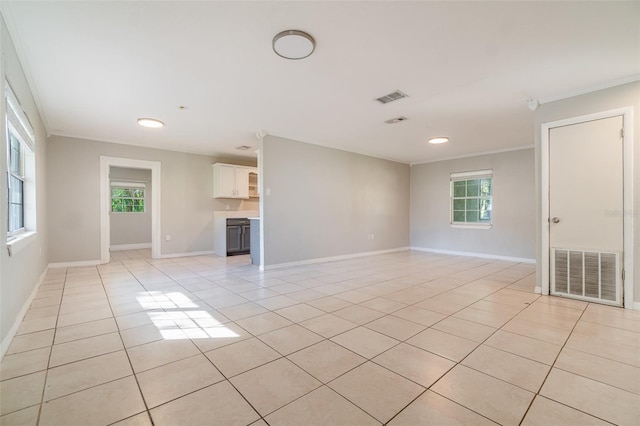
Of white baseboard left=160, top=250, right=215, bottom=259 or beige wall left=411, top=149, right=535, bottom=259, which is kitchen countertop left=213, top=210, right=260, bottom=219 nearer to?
white baseboard left=160, top=250, right=215, bottom=259

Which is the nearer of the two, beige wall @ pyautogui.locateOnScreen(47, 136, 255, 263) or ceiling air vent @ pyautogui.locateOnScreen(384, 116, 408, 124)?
ceiling air vent @ pyautogui.locateOnScreen(384, 116, 408, 124)

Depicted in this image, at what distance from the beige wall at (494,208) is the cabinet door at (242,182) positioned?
454 centimetres

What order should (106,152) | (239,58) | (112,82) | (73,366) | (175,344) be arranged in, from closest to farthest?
1. (73,366)
2. (175,344)
3. (239,58)
4. (112,82)
5. (106,152)

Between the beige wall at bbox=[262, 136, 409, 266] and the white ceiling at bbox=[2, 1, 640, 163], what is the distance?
106cm

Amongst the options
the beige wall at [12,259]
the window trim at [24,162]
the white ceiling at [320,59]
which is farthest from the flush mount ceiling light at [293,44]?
the window trim at [24,162]

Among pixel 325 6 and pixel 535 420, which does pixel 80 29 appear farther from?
pixel 535 420

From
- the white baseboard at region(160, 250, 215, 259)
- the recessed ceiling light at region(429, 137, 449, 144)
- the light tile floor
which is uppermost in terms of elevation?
the recessed ceiling light at region(429, 137, 449, 144)

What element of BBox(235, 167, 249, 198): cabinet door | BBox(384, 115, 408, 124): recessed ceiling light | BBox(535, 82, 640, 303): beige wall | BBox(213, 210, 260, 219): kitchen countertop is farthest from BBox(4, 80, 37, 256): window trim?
BBox(535, 82, 640, 303): beige wall

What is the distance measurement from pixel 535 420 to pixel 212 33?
323 cm

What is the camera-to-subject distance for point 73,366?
1861 mm

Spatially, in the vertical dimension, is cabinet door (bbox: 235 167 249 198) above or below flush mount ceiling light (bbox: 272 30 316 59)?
below

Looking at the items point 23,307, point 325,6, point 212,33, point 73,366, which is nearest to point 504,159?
point 325,6

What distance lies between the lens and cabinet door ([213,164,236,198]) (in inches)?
269

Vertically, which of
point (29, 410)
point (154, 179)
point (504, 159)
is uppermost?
point (504, 159)
